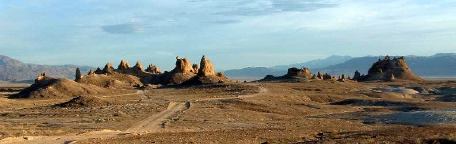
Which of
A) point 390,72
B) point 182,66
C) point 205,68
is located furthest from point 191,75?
point 390,72

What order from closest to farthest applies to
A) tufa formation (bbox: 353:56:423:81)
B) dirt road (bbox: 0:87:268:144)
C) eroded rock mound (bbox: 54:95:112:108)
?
dirt road (bbox: 0:87:268:144)
eroded rock mound (bbox: 54:95:112:108)
tufa formation (bbox: 353:56:423:81)

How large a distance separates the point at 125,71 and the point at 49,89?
163 ft

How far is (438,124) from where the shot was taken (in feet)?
148

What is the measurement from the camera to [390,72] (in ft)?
468

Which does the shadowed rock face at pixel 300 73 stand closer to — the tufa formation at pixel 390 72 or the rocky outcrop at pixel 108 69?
the tufa formation at pixel 390 72

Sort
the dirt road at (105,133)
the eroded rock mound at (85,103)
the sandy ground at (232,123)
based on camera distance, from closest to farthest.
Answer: the dirt road at (105,133), the sandy ground at (232,123), the eroded rock mound at (85,103)

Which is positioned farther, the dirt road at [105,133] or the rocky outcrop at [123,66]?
the rocky outcrop at [123,66]

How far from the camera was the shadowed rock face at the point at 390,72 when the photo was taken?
463 ft

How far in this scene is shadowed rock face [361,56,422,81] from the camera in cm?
14112

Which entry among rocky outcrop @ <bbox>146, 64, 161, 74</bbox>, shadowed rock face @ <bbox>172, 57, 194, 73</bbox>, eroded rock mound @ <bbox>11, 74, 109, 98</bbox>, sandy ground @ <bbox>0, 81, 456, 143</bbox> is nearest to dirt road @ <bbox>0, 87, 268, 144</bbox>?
sandy ground @ <bbox>0, 81, 456, 143</bbox>

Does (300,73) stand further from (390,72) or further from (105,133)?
(105,133)

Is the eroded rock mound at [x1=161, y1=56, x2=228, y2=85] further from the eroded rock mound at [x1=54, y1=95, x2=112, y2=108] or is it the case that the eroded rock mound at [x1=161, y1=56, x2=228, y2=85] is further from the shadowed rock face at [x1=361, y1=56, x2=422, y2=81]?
the eroded rock mound at [x1=54, y1=95, x2=112, y2=108]

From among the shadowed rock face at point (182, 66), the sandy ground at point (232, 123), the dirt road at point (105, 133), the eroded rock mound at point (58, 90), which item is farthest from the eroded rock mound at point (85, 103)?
the shadowed rock face at point (182, 66)

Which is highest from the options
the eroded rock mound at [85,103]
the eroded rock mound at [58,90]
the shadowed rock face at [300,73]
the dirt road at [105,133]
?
the shadowed rock face at [300,73]
